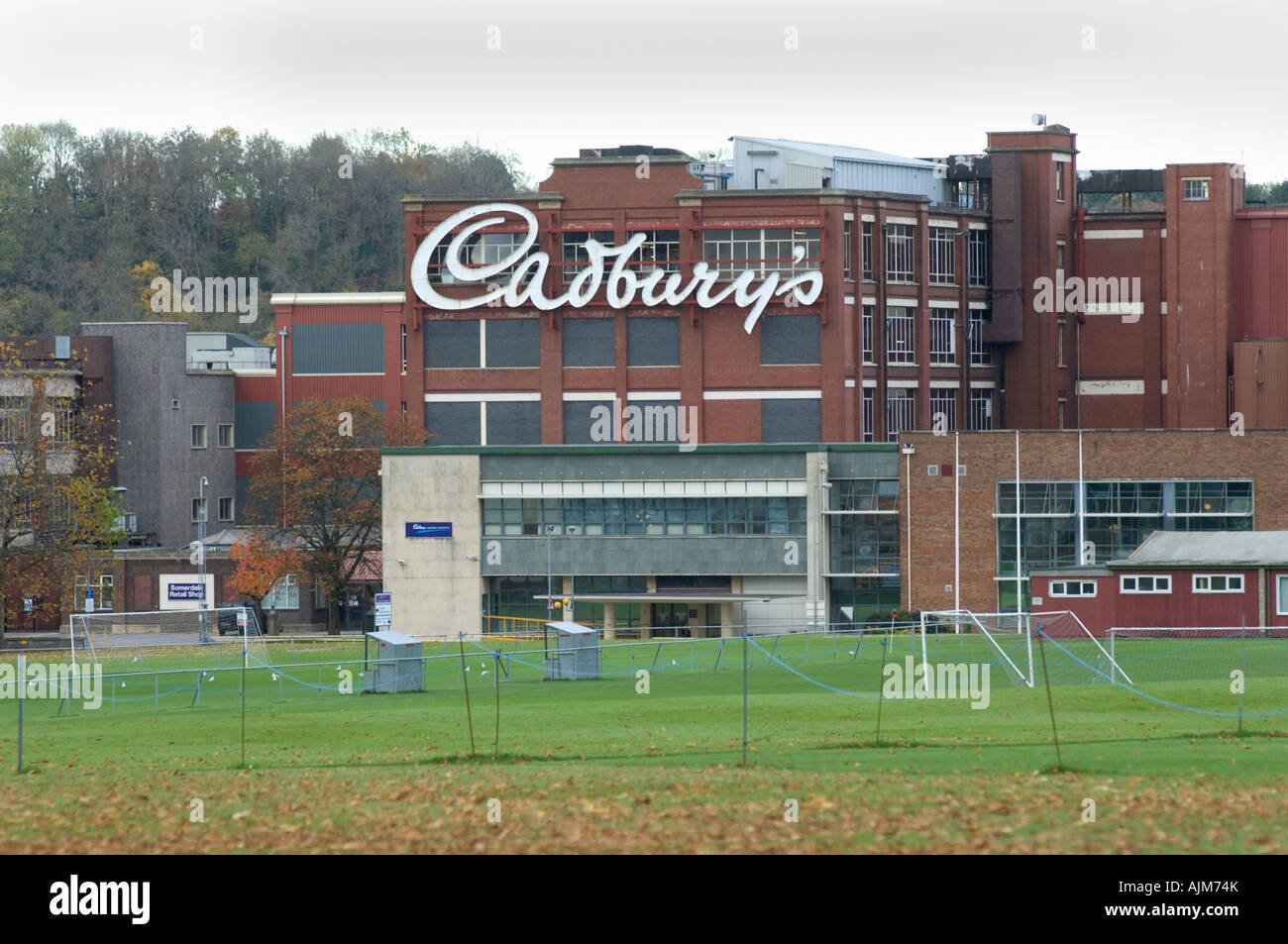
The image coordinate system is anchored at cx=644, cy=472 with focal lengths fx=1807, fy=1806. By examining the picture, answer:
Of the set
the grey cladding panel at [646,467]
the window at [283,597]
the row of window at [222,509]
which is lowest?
the window at [283,597]

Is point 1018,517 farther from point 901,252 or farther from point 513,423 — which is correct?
point 513,423

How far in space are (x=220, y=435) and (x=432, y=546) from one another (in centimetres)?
3016

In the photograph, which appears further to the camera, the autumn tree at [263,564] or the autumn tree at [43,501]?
the autumn tree at [263,564]

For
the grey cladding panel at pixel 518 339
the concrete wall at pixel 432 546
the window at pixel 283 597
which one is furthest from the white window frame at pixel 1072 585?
the window at pixel 283 597

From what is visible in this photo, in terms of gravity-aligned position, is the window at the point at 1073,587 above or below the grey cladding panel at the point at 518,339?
below

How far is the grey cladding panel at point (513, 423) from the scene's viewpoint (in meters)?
100

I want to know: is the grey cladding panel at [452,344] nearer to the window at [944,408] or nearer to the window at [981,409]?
the window at [944,408]

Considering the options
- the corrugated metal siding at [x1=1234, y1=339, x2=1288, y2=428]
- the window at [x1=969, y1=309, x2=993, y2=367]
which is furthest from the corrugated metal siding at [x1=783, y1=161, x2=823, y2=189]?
the corrugated metal siding at [x1=1234, y1=339, x2=1288, y2=428]

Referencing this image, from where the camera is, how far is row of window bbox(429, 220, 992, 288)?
98625 millimetres

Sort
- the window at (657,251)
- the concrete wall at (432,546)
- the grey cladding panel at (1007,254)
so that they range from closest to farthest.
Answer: the concrete wall at (432,546) → the window at (657,251) → the grey cladding panel at (1007,254)

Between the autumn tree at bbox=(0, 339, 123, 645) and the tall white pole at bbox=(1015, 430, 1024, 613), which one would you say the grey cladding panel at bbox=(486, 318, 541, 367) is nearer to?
the autumn tree at bbox=(0, 339, 123, 645)

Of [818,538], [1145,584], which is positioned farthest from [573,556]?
[1145,584]

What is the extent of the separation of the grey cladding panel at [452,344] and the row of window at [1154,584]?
44883 millimetres
